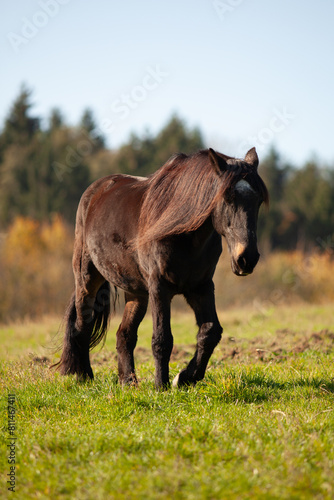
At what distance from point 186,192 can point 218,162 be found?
1.73 ft

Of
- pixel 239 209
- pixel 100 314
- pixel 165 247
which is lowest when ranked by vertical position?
pixel 100 314

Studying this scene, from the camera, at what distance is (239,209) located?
459cm

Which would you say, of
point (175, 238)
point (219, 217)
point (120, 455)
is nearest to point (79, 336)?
point (175, 238)

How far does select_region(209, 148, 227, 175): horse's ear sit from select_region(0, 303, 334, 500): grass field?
2021 mm

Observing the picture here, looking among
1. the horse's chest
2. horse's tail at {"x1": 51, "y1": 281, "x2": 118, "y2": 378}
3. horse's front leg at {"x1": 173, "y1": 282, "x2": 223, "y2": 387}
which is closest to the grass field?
horse's front leg at {"x1": 173, "y1": 282, "x2": 223, "y2": 387}

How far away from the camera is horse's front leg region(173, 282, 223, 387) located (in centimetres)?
524

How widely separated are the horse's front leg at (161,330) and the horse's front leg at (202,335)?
0.16m

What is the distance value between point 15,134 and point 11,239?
2141 cm

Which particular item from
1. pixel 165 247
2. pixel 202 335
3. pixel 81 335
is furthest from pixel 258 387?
pixel 81 335

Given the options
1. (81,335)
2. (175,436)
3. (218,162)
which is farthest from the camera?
(81,335)

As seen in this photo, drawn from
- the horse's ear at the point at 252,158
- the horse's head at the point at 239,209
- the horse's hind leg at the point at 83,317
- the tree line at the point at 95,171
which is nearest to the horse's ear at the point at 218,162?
the horse's head at the point at 239,209

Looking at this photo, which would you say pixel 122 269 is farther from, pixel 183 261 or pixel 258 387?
pixel 258 387

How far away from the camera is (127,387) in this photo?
5383 millimetres

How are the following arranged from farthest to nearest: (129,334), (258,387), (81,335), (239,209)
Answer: (81,335) → (129,334) → (258,387) → (239,209)
